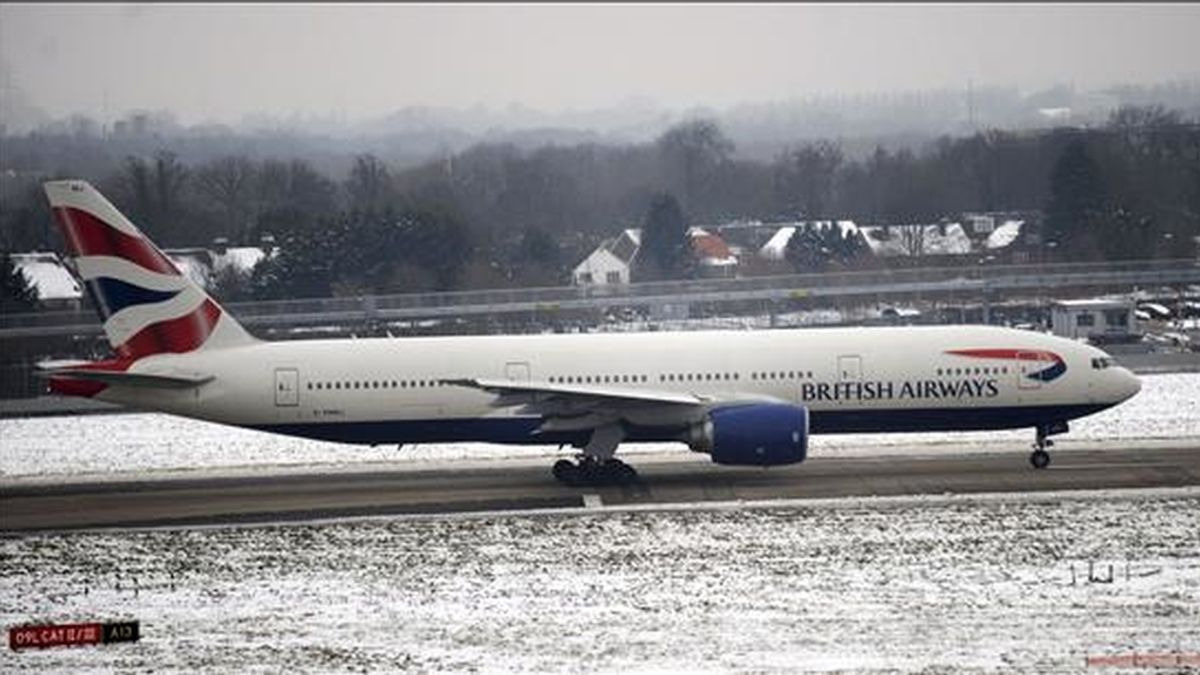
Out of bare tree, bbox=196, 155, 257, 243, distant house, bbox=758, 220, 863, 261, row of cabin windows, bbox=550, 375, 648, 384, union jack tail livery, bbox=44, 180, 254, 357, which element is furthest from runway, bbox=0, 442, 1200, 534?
distant house, bbox=758, 220, 863, 261

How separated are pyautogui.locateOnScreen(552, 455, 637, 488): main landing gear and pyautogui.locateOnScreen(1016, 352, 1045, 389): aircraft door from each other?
313 inches

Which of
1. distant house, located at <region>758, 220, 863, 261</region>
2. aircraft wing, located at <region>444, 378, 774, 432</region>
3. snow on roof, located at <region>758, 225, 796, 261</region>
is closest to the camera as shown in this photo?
aircraft wing, located at <region>444, 378, 774, 432</region>

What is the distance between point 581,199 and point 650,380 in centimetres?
7698

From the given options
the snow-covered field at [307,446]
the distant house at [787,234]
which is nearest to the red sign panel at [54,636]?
the snow-covered field at [307,446]

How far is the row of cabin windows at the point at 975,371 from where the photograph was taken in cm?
3475

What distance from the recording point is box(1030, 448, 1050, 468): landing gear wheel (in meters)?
34.7

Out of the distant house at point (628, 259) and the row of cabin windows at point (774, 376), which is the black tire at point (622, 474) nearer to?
the row of cabin windows at point (774, 376)

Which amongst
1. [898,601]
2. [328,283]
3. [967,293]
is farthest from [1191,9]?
[898,601]

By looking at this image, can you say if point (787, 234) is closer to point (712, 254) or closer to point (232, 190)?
point (712, 254)

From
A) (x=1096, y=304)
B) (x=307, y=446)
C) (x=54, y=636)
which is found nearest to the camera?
(x=54, y=636)

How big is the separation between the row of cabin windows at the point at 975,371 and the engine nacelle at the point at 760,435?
3.45m

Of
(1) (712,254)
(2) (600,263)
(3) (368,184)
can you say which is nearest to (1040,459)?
(2) (600,263)

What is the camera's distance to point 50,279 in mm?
72062

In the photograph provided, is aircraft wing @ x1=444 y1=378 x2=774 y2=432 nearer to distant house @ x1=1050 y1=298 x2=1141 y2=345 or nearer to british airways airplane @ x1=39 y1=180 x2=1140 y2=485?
british airways airplane @ x1=39 y1=180 x2=1140 y2=485
